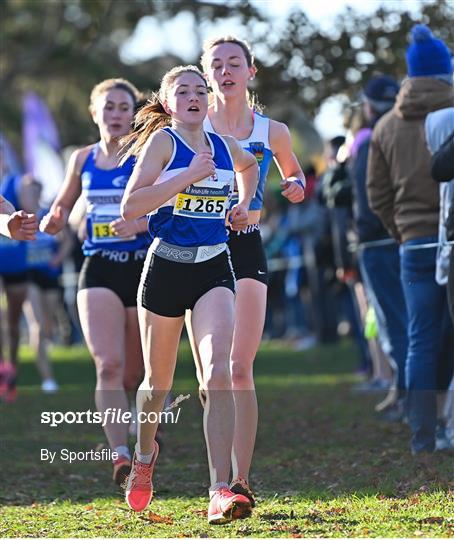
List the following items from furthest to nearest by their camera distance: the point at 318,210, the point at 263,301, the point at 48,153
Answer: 1. the point at 48,153
2. the point at 318,210
3. the point at 263,301

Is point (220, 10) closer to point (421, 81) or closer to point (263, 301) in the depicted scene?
point (421, 81)

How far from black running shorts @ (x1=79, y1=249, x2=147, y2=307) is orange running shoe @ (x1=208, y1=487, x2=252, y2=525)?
2460 mm

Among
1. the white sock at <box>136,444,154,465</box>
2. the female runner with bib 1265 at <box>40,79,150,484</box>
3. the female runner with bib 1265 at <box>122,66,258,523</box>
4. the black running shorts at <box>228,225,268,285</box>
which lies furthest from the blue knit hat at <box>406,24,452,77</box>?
the white sock at <box>136,444,154,465</box>

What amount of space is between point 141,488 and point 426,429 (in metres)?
2.34

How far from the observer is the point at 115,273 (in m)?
8.72

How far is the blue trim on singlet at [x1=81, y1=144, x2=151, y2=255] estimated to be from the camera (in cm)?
880

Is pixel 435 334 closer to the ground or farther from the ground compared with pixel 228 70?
closer to the ground

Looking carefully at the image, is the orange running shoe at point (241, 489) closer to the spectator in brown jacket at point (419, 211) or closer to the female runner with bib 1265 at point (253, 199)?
the female runner with bib 1265 at point (253, 199)

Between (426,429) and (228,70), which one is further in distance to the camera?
(426,429)

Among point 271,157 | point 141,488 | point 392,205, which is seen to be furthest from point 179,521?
point 392,205

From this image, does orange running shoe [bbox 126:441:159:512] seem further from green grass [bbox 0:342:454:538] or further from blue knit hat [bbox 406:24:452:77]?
blue knit hat [bbox 406:24:452:77]

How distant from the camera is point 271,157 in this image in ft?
25.0

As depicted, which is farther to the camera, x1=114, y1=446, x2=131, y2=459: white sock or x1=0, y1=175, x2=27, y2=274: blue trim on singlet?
x1=0, y1=175, x2=27, y2=274: blue trim on singlet

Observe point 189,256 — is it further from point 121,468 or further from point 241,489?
point 121,468
